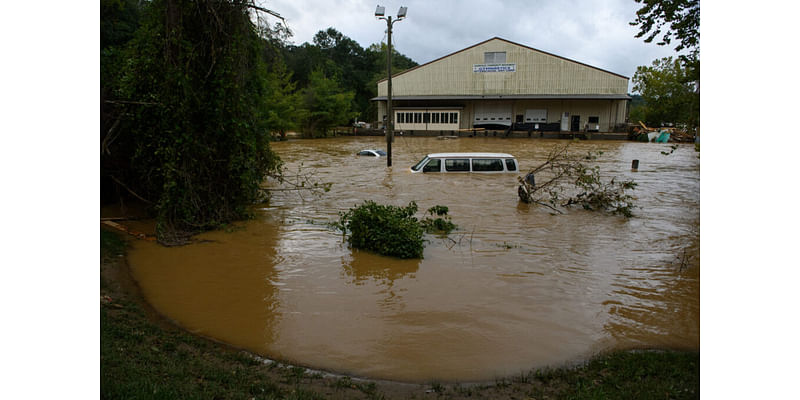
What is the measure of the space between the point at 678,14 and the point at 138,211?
52.7 ft

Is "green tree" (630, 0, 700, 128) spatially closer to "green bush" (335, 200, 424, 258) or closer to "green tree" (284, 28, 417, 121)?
"green bush" (335, 200, 424, 258)

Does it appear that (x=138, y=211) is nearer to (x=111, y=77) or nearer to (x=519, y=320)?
(x=111, y=77)

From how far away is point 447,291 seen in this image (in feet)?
28.0

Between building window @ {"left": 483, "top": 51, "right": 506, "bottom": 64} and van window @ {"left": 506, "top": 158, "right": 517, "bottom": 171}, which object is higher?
building window @ {"left": 483, "top": 51, "right": 506, "bottom": 64}

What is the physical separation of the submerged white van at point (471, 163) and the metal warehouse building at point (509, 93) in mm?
36012

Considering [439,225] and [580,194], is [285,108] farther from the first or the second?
[439,225]

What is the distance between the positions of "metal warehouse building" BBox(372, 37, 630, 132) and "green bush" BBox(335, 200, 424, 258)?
151 feet

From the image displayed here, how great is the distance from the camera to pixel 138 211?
1396 cm

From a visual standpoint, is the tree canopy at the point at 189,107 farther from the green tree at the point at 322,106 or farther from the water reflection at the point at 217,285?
the green tree at the point at 322,106

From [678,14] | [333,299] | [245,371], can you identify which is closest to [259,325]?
[333,299]

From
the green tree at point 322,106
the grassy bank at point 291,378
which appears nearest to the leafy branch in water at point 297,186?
the grassy bank at point 291,378

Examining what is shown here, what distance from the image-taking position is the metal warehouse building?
5378 centimetres

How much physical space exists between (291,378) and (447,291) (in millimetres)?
3767

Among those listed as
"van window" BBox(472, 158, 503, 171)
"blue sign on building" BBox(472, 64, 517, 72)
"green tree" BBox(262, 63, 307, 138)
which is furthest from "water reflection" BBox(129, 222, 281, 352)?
"blue sign on building" BBox(472, 64, 517, 72)
